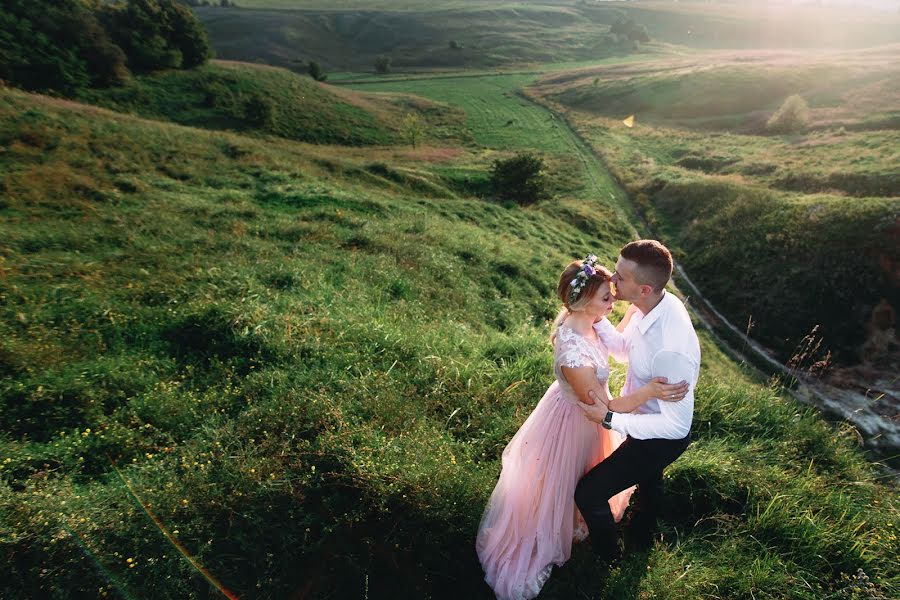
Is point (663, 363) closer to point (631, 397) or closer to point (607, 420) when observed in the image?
point (631, 397)

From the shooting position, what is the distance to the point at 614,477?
13.3 feet

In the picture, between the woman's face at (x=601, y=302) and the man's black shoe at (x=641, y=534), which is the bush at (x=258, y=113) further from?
the man's black shoe at (x=641, y=534)

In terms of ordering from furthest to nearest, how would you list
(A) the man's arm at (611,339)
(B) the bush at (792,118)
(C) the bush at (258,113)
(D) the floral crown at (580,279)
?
(B) the bush at (792,118), (C) the bush at (258,113), (A) the man's arm at (611,339), (D) the floral crown at (580,279)

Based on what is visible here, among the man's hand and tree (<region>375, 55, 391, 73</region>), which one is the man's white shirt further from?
tree (<region>375, 55, 391, 73</region>)

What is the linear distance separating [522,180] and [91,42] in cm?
3986

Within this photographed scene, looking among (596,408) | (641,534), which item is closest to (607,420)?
(596,408)

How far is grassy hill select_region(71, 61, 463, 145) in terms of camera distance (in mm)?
36747

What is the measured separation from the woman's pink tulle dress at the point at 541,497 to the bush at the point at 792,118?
5657 cm

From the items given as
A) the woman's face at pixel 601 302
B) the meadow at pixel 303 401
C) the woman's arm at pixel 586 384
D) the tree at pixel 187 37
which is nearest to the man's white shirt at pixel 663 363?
the woman's arm at pixel 586 384

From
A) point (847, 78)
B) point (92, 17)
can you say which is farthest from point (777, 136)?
point (92, 17)

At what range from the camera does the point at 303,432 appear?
4863 mm

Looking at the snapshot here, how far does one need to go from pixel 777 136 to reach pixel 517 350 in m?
52.7

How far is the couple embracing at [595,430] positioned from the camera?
3.79 m

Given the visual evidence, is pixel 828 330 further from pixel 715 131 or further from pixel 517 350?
pixel 715 131
